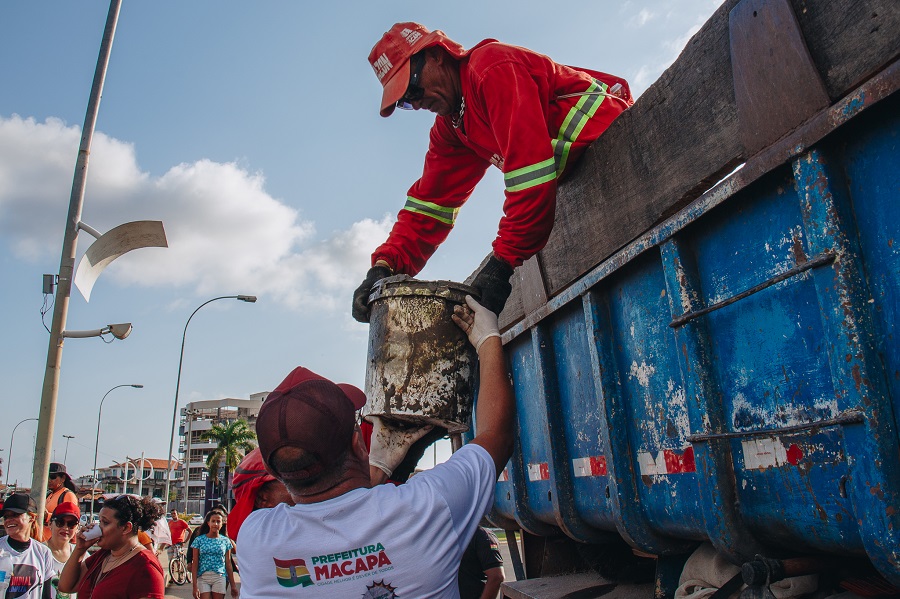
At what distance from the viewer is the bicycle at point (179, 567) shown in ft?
45.5

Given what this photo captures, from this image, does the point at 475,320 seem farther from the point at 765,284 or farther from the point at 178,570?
the point at 178,570

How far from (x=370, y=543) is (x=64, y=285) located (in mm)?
6209

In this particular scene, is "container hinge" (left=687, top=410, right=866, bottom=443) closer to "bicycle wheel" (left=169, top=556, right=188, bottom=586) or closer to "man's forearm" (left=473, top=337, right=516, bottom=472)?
"man's forearm" (left=473, top=337, right=516, bottom=472)

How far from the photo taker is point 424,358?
8.17 ft

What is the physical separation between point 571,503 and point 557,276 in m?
0.96

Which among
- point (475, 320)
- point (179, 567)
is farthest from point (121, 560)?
point (179, 567)

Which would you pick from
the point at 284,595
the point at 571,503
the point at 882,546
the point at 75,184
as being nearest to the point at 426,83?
the point at 571,503

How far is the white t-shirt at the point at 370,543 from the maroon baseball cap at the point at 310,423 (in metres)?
0.12

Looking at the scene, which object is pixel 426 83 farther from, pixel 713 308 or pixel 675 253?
pixel 713 308

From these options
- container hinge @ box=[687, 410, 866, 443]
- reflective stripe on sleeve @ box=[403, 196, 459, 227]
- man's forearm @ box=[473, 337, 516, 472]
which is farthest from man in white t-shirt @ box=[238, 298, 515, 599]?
reflective stripe on sleeve @ box=[403, 196, 459, 227]

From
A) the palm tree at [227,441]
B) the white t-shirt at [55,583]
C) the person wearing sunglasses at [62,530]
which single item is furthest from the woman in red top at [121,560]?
the palm tree at [227,441]

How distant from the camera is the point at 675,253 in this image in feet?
6.68

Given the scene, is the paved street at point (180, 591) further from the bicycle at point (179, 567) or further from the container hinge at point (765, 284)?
the container hinge at point (765, 284)

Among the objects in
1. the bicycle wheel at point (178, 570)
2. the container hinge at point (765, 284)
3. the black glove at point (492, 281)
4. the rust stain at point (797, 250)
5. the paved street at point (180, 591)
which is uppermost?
the black glove at point (492, 281)
